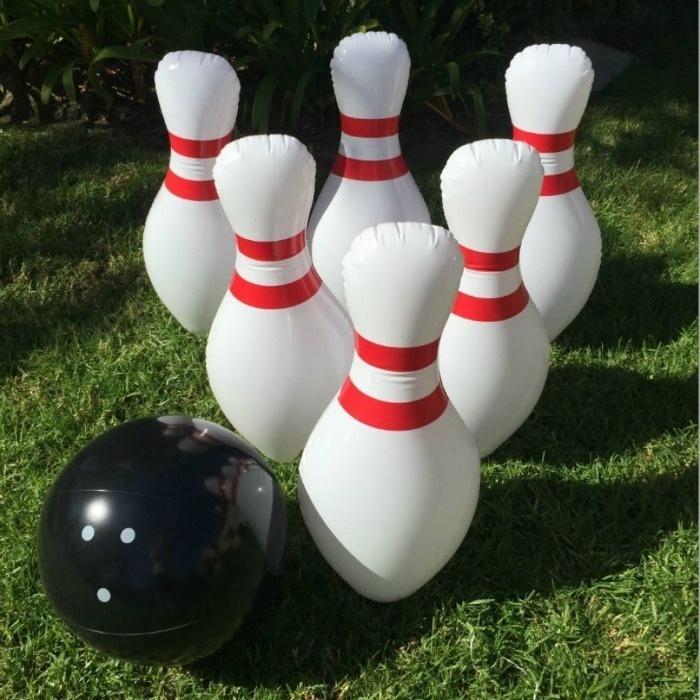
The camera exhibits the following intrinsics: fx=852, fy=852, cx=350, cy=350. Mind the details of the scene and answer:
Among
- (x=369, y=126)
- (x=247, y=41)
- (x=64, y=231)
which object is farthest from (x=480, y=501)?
(x=247, y=41)

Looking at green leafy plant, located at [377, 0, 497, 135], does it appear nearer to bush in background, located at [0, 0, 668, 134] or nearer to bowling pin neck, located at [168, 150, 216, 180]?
bush in background, located at [0, 0, 668, 134]

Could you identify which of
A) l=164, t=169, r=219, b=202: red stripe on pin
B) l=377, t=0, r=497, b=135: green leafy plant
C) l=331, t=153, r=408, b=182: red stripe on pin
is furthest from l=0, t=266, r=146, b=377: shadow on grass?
l=377, t=0, r=497, b=135: green leafy plant

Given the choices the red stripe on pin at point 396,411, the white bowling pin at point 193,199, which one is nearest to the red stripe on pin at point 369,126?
the white bowling pin at point 193,199

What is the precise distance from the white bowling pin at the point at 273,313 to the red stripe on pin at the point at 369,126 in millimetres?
436

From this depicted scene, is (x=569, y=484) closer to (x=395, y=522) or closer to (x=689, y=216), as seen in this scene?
(x=395, y=522)

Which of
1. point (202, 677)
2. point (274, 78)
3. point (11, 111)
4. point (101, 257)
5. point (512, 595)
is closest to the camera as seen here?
point (202, 677)

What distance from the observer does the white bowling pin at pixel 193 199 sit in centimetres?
194

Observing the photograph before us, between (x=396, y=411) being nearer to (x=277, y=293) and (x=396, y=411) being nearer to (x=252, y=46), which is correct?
(x=277, y=293)

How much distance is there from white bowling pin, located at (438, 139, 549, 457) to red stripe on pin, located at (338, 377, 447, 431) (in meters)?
0.28

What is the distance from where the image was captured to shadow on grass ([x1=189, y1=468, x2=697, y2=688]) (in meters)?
1.59

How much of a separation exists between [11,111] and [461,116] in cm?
195

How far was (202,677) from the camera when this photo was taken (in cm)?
157

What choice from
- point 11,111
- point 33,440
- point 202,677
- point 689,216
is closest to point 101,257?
point 33,440

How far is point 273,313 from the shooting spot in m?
1.71
